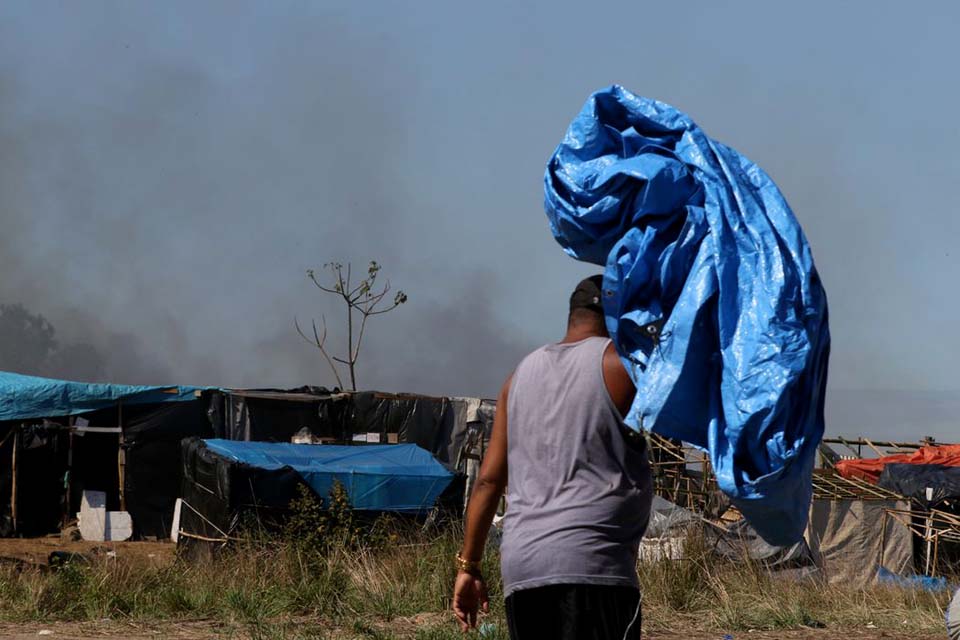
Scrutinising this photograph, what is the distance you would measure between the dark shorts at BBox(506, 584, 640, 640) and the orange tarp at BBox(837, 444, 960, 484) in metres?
17.6

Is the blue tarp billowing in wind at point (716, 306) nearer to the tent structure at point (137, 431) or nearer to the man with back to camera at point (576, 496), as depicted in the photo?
the man with back to camera at point (576, 496)

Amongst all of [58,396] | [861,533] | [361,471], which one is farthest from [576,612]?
[58,396]

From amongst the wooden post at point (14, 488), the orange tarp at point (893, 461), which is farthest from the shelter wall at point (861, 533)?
the wooden post at point (14, 488)

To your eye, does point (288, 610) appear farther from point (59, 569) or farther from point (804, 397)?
point (804, 397)

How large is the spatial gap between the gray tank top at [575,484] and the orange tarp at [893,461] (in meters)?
17.6

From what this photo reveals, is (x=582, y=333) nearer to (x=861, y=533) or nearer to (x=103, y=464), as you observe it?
(x=861, y=533)

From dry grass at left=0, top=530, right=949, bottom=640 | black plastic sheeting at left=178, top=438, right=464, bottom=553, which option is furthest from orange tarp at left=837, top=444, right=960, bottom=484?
dry grass at left=0, top=530, right=949, bottom=640

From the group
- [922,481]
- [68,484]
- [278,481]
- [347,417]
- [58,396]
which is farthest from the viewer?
[347,417]

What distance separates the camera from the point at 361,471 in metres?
16.5

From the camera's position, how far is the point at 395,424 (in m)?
23.4

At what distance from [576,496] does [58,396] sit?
Answer: 64.9 feet

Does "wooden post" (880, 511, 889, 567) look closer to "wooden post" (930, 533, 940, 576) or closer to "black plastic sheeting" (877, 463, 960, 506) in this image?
"black plastic sheeting" (877, 463, 960, 506)

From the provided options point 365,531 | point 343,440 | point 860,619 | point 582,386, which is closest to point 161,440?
point 343,440

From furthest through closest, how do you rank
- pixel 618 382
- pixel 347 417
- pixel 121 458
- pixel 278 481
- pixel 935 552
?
pixel 347 417 → pixel 121 458 → pixel 935 552 → pixel 278 481 → pixel 618 382
